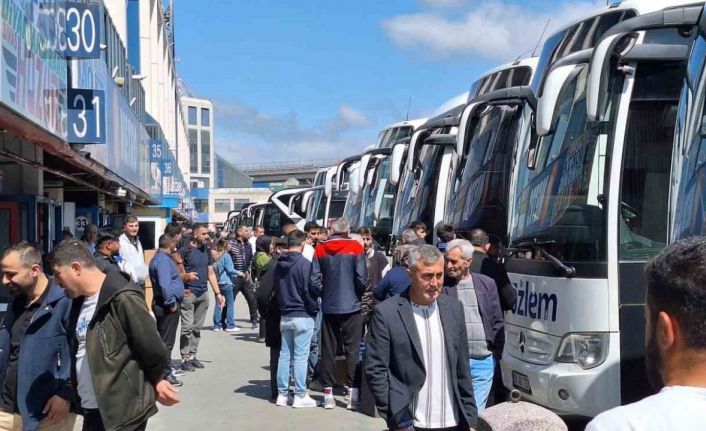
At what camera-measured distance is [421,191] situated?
38.4 feet

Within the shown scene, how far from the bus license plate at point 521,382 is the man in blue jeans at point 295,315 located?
8.90 ft

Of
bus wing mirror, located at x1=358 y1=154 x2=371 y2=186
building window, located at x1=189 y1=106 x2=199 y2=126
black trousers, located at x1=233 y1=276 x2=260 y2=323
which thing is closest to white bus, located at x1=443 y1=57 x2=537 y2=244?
bus wing mirror, located at x1=358 y1=154 x2=371 y2=186

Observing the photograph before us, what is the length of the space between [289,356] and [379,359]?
4.52m

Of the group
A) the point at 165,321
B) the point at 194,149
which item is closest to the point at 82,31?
the point at 165,321

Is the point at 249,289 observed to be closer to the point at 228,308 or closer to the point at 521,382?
the point at 228,308

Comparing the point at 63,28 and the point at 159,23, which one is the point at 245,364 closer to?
the point at 63,28

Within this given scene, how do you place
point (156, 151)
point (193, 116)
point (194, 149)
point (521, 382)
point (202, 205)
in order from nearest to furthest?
point (521, 382), point (156, 151), point (202, 205), point (194, 149), point (193, 116)

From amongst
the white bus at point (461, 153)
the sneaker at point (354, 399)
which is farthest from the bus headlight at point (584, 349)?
the sneaker at point (354, 399)

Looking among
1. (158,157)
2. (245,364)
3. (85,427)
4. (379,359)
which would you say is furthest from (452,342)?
(158,157)

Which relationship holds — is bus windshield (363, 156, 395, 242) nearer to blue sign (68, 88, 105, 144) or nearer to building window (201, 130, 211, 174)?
blue sign (68, 88, 105, 144)

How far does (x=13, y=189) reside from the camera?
467 inches

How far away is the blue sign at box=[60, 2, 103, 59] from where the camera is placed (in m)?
10.3

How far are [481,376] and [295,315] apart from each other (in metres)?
3.20

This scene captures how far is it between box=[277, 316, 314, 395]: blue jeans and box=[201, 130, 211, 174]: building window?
108 metres
